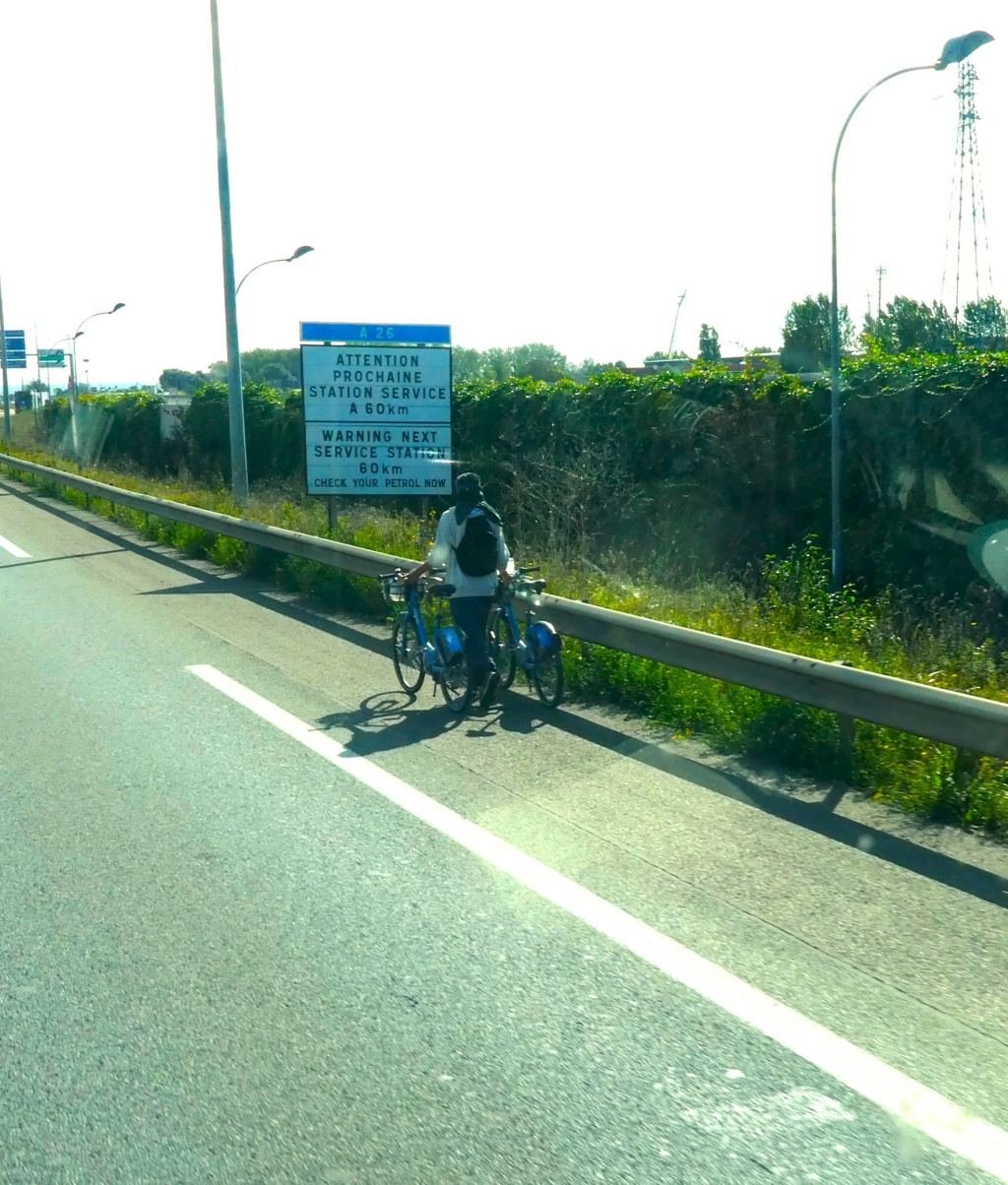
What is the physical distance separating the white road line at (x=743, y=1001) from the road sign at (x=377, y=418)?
10.7 meters

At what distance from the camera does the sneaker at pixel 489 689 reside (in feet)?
30.7

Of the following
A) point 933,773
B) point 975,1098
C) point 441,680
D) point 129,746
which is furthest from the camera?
point 441,680

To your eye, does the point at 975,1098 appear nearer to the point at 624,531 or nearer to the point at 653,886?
the point at 653,886

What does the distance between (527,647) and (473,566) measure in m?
0.62

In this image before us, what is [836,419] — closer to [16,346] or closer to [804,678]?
[804,678]

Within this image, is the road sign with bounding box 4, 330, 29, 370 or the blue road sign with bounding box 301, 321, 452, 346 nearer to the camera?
the blue road sign with bounding box 301, 321, 452, 346

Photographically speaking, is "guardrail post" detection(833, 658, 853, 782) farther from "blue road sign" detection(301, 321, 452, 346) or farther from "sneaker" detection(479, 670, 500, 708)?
"blue road sign" detection(301, 321, 452, 346)

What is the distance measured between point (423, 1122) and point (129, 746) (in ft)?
16.3

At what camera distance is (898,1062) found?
13.3 ft

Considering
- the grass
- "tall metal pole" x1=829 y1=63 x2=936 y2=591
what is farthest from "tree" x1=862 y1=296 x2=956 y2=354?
the grass

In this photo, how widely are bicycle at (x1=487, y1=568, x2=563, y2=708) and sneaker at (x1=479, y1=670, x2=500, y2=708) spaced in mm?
216

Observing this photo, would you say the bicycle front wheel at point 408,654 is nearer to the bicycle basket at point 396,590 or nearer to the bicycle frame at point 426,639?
the bicycle frame at point 426,639

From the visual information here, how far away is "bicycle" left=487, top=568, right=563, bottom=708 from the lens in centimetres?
931

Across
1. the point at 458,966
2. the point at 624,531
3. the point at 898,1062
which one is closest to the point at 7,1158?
the point at 458,966
